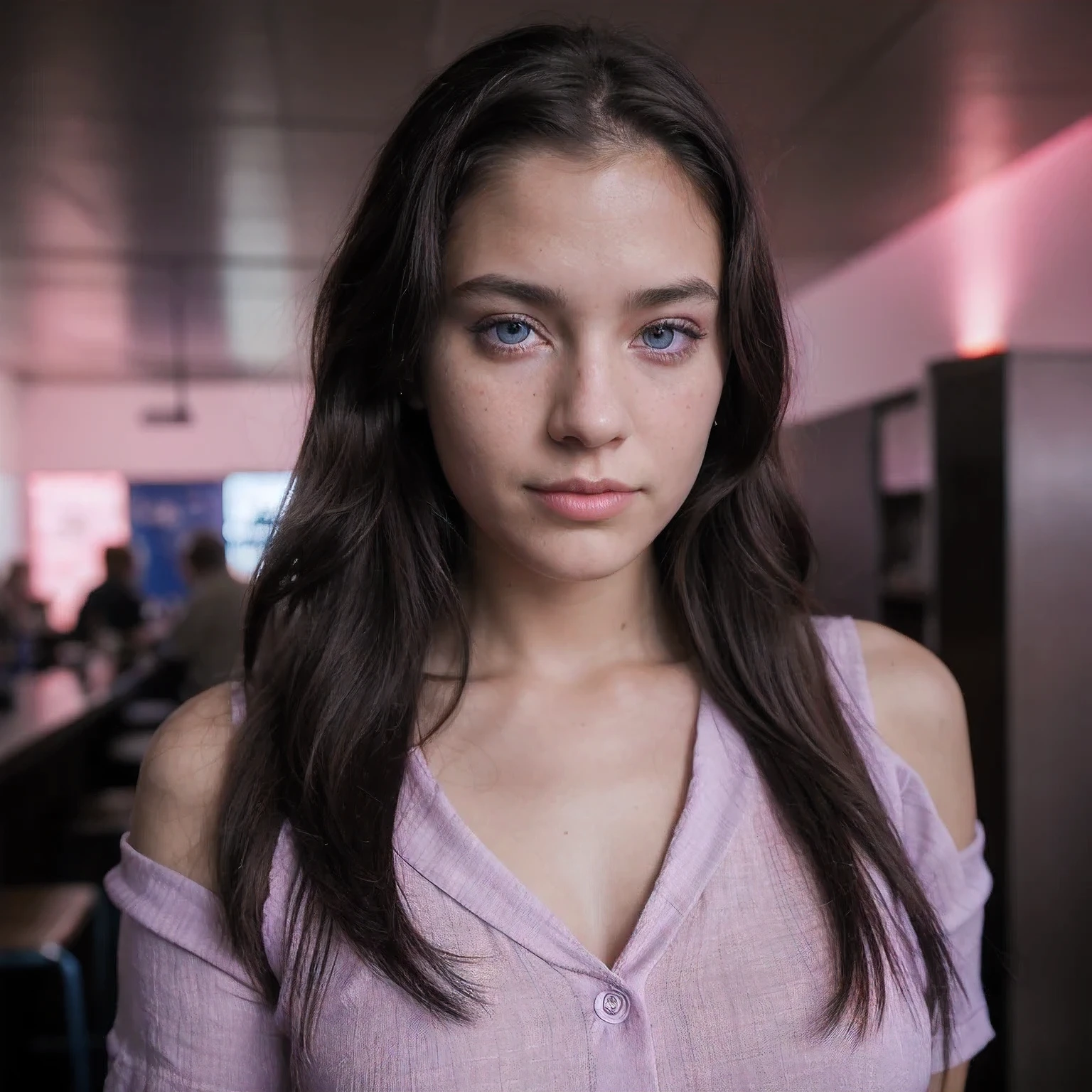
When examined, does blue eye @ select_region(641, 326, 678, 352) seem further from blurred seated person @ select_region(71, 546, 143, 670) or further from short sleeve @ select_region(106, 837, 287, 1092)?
blurred seated person @ select_region(71, 546, 143, 670)

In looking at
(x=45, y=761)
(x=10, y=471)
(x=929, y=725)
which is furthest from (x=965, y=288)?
(x=10, y=471)

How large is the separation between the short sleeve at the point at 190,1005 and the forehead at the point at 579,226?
1.94ft

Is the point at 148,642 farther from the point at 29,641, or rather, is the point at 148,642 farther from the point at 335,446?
the point at 335,446

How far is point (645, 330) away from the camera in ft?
3.04

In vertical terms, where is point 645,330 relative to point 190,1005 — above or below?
above

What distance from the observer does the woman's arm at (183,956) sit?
97cm

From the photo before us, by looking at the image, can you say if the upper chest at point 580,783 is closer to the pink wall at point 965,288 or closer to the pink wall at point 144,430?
the pink wall at point 965,288

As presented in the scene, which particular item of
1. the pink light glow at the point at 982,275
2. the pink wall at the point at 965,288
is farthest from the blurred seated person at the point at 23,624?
the pink light glow at the point at 982,275

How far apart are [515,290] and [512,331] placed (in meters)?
0.04

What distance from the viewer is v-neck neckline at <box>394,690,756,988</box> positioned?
3.00 ft

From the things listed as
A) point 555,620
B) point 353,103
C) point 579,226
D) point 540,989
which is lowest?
point 540,989

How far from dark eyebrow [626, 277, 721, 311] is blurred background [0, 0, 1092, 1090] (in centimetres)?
27

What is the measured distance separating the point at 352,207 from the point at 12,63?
7.38ft

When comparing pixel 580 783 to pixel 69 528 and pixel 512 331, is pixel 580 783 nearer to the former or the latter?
pixel 512 331
